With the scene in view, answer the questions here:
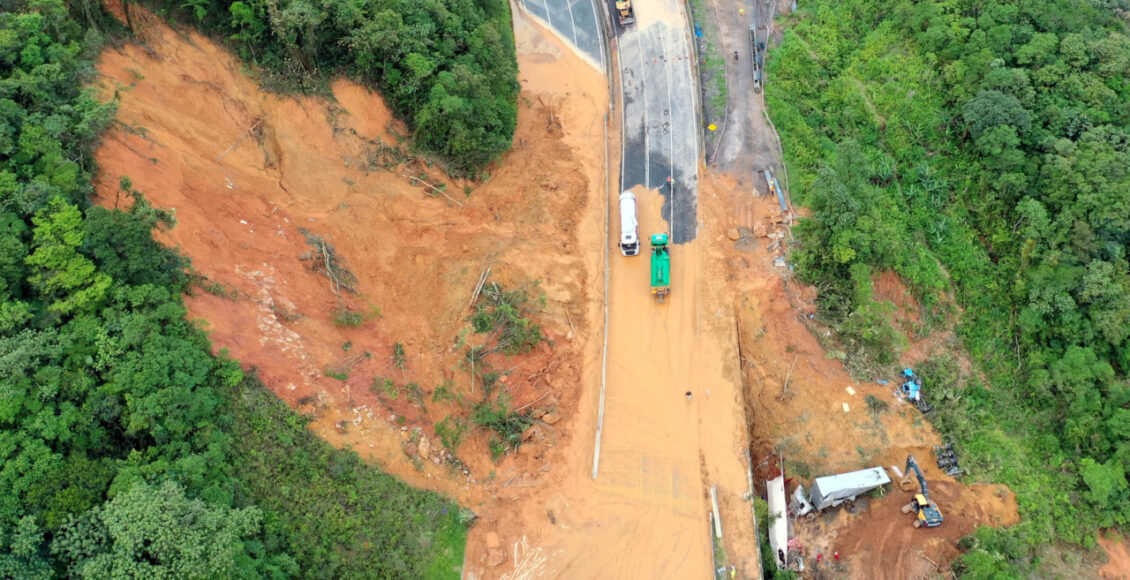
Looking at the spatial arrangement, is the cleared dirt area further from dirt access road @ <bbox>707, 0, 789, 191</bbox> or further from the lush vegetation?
dirt access road @ <bbox>707, 0, 789, 191</bbox>

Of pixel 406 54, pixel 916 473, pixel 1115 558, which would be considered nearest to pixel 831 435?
pixel 916 473

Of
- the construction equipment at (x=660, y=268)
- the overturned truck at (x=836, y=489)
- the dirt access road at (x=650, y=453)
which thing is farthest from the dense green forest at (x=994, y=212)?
the dirt access road at (x=650, y=453)

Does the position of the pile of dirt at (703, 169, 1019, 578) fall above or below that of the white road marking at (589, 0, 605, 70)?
below

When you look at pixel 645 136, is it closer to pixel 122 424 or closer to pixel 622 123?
pixel 622 123

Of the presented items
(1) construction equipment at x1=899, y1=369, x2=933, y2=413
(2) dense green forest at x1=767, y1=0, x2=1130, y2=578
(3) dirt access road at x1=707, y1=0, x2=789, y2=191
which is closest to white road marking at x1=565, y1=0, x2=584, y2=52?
(3) dirt access road at x1=707, y1=0, x2=789, y2=191

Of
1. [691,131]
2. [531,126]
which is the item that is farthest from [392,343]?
[691,131]

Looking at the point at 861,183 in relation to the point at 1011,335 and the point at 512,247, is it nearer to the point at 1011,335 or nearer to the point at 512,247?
the point at 1011,335

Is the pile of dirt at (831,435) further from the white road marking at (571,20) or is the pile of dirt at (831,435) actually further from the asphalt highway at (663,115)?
the white road marking at (571,20)
